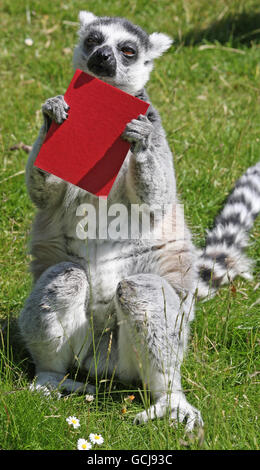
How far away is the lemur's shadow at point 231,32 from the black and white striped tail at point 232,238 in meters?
2.88

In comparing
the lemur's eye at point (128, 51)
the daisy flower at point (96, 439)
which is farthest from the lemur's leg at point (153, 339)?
the lemur's eye at point (128, 51)

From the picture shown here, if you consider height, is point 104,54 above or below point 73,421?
above

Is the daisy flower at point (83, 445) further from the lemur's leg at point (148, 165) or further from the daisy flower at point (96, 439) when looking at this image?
the lemur's leg at point (148, 165)

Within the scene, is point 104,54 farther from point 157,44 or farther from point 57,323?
point 57,323

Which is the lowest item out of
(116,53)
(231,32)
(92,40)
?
(116,53)

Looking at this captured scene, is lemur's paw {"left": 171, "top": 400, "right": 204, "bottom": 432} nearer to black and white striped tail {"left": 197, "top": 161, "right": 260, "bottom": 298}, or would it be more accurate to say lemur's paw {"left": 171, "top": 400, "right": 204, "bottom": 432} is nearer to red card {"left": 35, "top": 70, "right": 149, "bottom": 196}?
black and white striped tail {"left": 197, "top": 161, "right": 260, "bottom": 298}

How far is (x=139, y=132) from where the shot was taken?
335 cm

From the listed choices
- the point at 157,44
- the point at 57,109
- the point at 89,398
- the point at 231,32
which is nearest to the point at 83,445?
the point at 89,398

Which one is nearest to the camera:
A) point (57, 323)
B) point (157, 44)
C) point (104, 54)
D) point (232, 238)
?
point (57, 323)

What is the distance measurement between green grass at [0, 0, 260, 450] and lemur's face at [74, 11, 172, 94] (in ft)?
4.90

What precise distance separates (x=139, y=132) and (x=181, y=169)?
2.19 m

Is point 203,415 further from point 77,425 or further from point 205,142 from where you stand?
point 205,142
